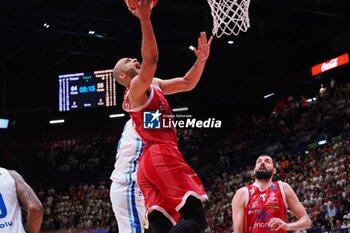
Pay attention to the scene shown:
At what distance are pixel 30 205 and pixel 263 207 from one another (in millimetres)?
3112

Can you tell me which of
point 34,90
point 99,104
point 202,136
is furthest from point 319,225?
point 34,90

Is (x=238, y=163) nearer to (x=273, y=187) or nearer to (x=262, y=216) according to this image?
(x=273, y=187)

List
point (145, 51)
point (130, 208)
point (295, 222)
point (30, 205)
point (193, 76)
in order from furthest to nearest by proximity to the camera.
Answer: point (295, 222)
point (130, 208)
point (193, 76)
point (145, 51)
point (30, 205)

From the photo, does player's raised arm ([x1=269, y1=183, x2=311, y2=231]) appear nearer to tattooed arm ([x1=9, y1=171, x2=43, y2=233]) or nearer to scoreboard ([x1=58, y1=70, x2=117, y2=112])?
tattooed arm ([x1=9, y1=171, x2=43, y2=233])

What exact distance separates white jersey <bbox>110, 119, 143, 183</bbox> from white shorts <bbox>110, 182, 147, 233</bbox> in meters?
0.08

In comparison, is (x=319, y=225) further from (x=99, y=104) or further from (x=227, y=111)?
(x=227, y=111)

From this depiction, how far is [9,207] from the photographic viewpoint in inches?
139

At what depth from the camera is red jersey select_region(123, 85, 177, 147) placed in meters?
4.66

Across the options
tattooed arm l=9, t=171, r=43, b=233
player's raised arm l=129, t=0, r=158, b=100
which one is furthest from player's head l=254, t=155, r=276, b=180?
tattooed arm l=9, t=171, r=43, b=233

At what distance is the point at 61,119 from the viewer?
27562mm

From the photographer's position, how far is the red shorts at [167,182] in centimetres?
450

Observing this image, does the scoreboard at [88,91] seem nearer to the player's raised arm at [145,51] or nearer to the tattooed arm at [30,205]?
the player's raised arm at [145,51]

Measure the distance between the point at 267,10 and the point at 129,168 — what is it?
56.2ft

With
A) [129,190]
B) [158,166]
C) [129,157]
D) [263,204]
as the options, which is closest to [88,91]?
[263,204]
